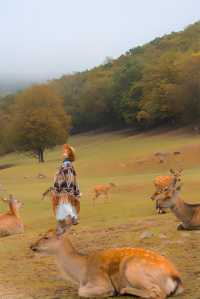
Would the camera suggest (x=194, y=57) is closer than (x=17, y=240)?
No

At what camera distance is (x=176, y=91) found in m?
60.9

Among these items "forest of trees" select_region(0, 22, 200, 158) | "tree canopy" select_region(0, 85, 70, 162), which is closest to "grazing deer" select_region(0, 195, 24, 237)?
"tree canopy" select_region(0, 85, 70, 162)

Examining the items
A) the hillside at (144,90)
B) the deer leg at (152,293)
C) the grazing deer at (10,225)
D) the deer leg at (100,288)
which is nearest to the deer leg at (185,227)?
the deer leg at (100,288)

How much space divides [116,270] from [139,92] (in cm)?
6512

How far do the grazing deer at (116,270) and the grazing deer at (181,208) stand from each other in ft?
14.3

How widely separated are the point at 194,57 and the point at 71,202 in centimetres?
5137

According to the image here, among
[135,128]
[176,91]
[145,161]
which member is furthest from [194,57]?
[145,161]

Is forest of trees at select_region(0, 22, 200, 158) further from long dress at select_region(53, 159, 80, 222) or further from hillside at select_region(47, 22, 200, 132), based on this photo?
long dress at select_region(53, 159, 80, 222)

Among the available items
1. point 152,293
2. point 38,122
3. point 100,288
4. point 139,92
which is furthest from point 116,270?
point 139,92

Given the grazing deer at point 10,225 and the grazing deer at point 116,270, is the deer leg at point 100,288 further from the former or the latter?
the grazing deer at point 10,225

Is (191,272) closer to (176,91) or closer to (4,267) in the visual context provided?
(4,267)

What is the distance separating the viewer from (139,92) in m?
71.8

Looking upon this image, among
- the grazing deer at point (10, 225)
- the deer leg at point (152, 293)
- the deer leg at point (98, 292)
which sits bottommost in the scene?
the grazing deer at point (10, 225)

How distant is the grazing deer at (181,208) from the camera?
11812 millimetres
